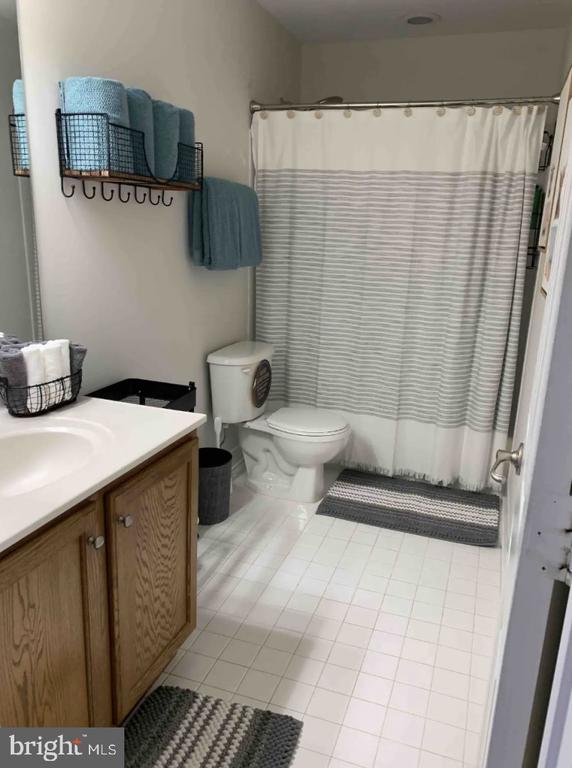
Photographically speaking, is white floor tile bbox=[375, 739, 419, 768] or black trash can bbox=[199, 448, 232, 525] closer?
white floor tile bbox=[375, 739, 419, 768]

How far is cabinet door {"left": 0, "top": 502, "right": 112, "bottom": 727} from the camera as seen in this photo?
3.76 feet

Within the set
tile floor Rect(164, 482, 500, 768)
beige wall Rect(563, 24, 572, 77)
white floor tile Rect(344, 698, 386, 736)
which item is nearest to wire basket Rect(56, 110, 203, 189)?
tile floor Rect(164, 482, 500, 768)

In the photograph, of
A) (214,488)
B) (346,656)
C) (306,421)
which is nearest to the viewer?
(346,656)

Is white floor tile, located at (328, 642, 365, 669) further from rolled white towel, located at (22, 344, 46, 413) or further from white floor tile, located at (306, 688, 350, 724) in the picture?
rolled white towel, located at (22, 344, 46, 413)

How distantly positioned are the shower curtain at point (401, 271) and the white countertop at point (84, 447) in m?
1.67

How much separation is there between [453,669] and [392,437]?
1.47 metres

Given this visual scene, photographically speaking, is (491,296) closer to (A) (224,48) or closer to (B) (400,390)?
(B) (400,390)

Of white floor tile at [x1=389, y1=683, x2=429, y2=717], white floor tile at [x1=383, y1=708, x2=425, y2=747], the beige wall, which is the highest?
the beige wall

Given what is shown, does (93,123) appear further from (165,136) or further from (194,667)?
(194,667)

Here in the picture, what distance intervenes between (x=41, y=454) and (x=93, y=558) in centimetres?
38

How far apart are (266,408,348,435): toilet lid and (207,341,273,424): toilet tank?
0.45ft

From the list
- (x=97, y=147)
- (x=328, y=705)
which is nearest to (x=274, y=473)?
(x=328, y=705)

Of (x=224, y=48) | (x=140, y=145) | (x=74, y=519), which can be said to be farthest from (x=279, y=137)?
(x=74, y=519)

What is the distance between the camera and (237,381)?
2932 mm
